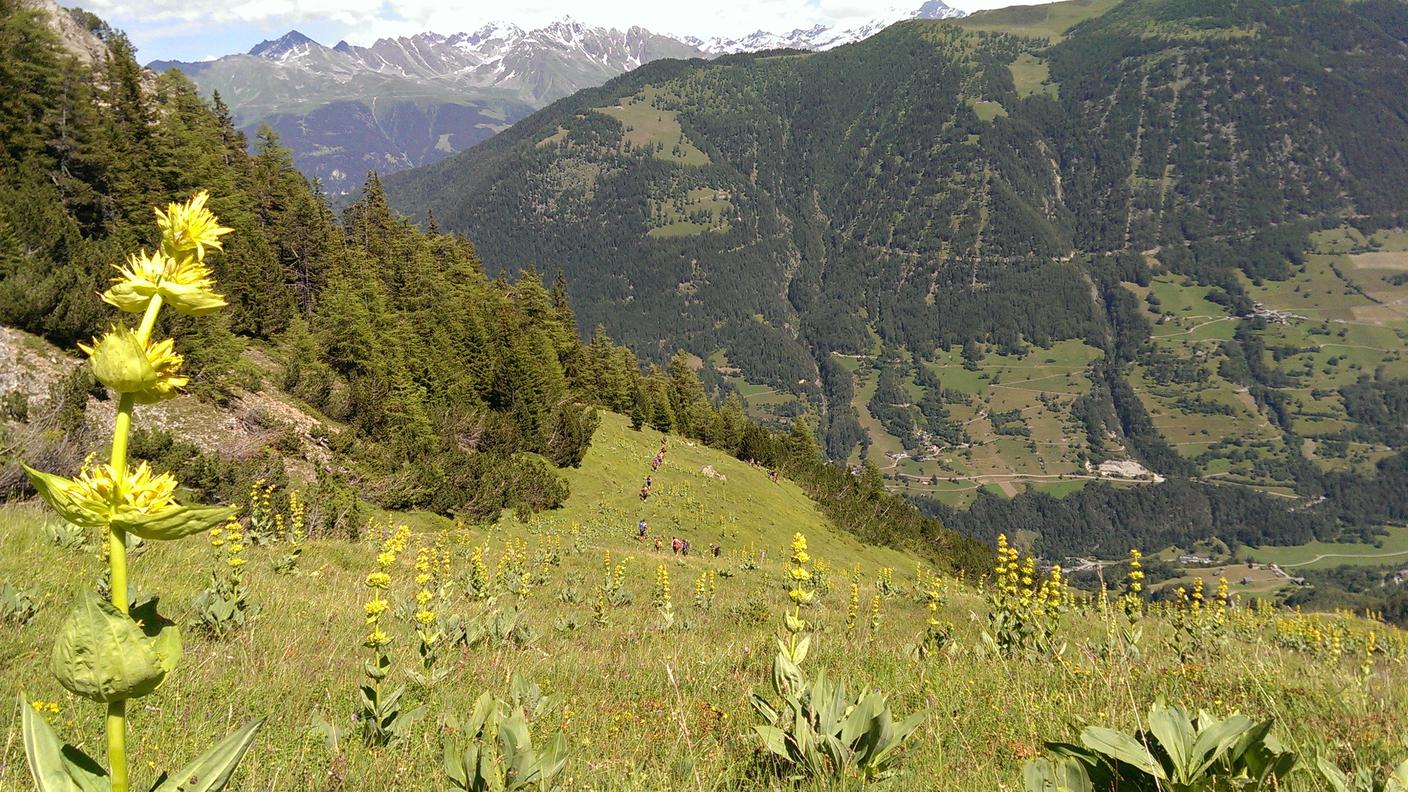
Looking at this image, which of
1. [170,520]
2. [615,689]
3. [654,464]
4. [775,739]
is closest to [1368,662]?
[775,739]

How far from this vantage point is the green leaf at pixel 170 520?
1308 millimetres

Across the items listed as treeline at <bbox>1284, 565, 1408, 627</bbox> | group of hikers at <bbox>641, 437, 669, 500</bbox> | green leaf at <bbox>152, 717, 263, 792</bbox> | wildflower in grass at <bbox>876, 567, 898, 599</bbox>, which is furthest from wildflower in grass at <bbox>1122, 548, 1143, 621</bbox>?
treeline at <bbox>1284, 565, 1408, 627</bbox>

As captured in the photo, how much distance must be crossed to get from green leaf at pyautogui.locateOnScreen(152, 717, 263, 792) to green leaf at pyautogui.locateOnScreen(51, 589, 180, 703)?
0.26 m

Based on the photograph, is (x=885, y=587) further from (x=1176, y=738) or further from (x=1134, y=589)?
(x=1176, y=738)

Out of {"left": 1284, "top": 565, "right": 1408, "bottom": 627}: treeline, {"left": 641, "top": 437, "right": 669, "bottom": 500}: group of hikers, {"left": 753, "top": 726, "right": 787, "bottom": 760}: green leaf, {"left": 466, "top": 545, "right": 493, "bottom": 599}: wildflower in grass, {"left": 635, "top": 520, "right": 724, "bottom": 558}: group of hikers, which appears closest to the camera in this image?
{"left": 753, "top": 726, "right": 787, "bottom": 760}: green leaf

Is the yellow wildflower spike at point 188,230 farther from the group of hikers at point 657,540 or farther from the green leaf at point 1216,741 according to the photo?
the group of hikers at point 657,540

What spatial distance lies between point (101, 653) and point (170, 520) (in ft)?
0.83

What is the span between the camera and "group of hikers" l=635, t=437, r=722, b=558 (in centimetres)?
2762

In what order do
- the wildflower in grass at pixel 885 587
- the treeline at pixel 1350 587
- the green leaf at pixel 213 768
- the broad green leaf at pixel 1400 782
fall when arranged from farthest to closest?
the treeline at pixel 1350 587, the wildflower in grass at pixel 885 587, the broad green leaf at pixel 1400 782, the green leaf at pixel 213 768

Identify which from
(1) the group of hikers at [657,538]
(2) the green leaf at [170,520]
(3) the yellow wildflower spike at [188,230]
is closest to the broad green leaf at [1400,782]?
(2) the green leaf at [170,520]

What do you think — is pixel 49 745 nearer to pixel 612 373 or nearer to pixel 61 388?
pixel 61 388

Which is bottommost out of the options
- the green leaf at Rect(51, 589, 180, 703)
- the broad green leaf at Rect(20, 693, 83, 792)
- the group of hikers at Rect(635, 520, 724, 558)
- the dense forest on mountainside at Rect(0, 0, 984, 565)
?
the group of hikers at Rect(635, 520, 724, 558)

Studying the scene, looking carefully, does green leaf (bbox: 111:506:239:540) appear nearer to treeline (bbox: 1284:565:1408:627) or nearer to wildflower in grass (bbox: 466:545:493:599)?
wildflower in grass (bbox: 466:545:493:599)

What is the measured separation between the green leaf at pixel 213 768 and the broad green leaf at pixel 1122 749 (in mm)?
2769
